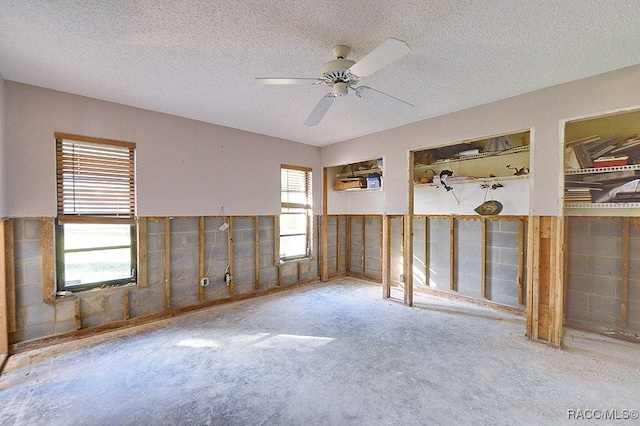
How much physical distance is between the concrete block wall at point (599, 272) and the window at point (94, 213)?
5555 mm

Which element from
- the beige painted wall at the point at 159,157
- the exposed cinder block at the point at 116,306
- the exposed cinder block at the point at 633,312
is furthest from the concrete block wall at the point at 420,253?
the exposed cinder block at the point at 116,306

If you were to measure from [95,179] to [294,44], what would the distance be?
2831 mm

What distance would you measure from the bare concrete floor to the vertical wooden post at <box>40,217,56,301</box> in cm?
60

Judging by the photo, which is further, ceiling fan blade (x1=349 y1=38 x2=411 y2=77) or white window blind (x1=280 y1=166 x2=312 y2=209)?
white window blind (x1=280 y1=166 x2=312 y2=209)

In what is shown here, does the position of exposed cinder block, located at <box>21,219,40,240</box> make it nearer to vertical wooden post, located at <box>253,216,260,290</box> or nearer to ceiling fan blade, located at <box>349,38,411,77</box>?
vertical wooden post, located at <box>253,216,260,290</box>

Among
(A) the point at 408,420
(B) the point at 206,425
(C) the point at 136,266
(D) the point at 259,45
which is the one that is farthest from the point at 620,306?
(C) the point at 136,266

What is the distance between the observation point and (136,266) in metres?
3.45

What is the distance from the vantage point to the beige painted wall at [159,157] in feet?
9.16

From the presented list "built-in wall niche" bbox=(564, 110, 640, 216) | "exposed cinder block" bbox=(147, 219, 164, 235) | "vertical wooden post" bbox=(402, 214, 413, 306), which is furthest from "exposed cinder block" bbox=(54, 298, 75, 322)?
"built-in wall niche" bbox=(564, 110, 640, 216)

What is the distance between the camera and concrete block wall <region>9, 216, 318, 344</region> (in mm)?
2805

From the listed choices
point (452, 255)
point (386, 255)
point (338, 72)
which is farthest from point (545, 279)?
point (338, 72)

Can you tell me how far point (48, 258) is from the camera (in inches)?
114

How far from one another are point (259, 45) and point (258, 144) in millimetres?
2552

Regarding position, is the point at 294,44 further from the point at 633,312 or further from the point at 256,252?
the point at 633,312
